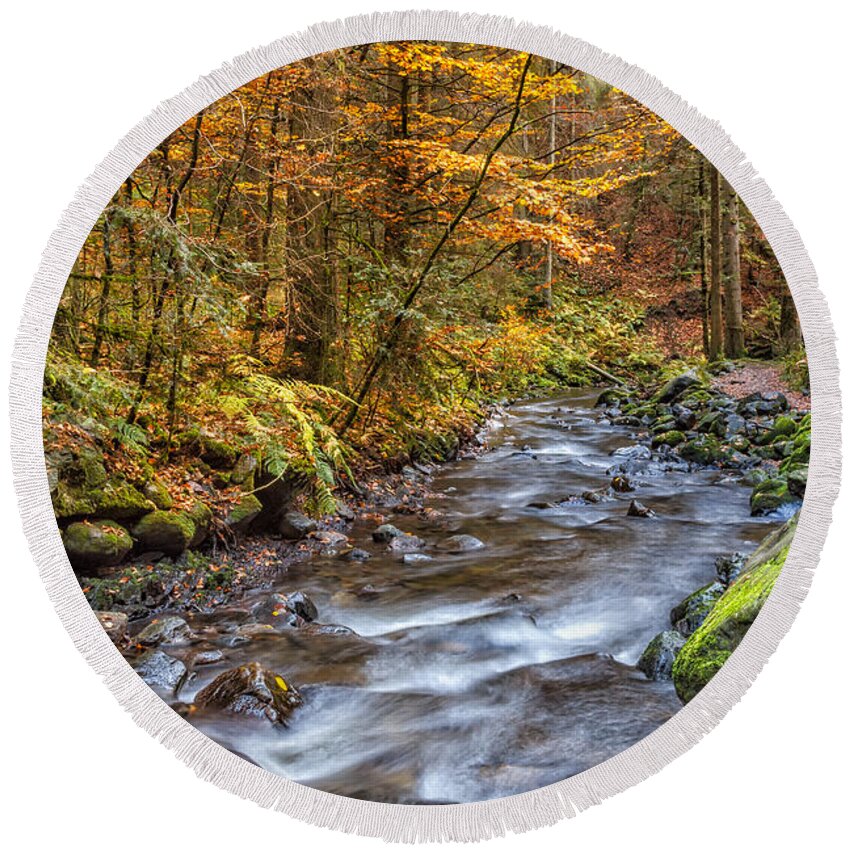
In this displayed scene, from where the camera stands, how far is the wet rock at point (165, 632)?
9.57 ft

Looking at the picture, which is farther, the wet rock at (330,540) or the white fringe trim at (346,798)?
the wet rock at (330,540)

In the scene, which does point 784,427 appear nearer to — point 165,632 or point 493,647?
point 493,647

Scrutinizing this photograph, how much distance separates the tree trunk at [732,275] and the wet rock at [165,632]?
2.92m

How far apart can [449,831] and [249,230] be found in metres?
2.98

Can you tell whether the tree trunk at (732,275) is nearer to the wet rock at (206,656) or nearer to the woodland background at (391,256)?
the woodland background at (391,256)

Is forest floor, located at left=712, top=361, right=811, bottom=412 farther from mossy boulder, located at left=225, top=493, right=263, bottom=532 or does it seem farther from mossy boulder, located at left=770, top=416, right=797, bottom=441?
mossy boulder, located at left=225, top=493, right=263, bottom=532

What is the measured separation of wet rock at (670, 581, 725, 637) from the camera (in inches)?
118

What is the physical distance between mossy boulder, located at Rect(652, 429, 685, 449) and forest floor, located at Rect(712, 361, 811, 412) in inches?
29.1

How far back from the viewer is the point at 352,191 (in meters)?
3.83

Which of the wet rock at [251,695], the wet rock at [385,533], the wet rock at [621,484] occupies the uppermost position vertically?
the wet rock at [621,484]

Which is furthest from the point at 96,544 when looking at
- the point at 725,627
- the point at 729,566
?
the point at 729,566

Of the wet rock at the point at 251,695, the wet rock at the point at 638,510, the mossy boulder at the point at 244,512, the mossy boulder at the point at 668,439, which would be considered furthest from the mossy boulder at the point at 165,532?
the mossy boulder at the point at 668,439

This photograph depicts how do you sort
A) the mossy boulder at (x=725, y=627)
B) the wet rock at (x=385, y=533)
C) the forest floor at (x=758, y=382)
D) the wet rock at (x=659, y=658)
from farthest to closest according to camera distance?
the wet rock at (x=385, y=533), the forest floor at (x=758, y=382), the wet rock at (x=659, y=658), the mossy boulder at (x=725, y=627)

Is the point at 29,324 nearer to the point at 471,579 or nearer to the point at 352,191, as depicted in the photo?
the point at 352,191
